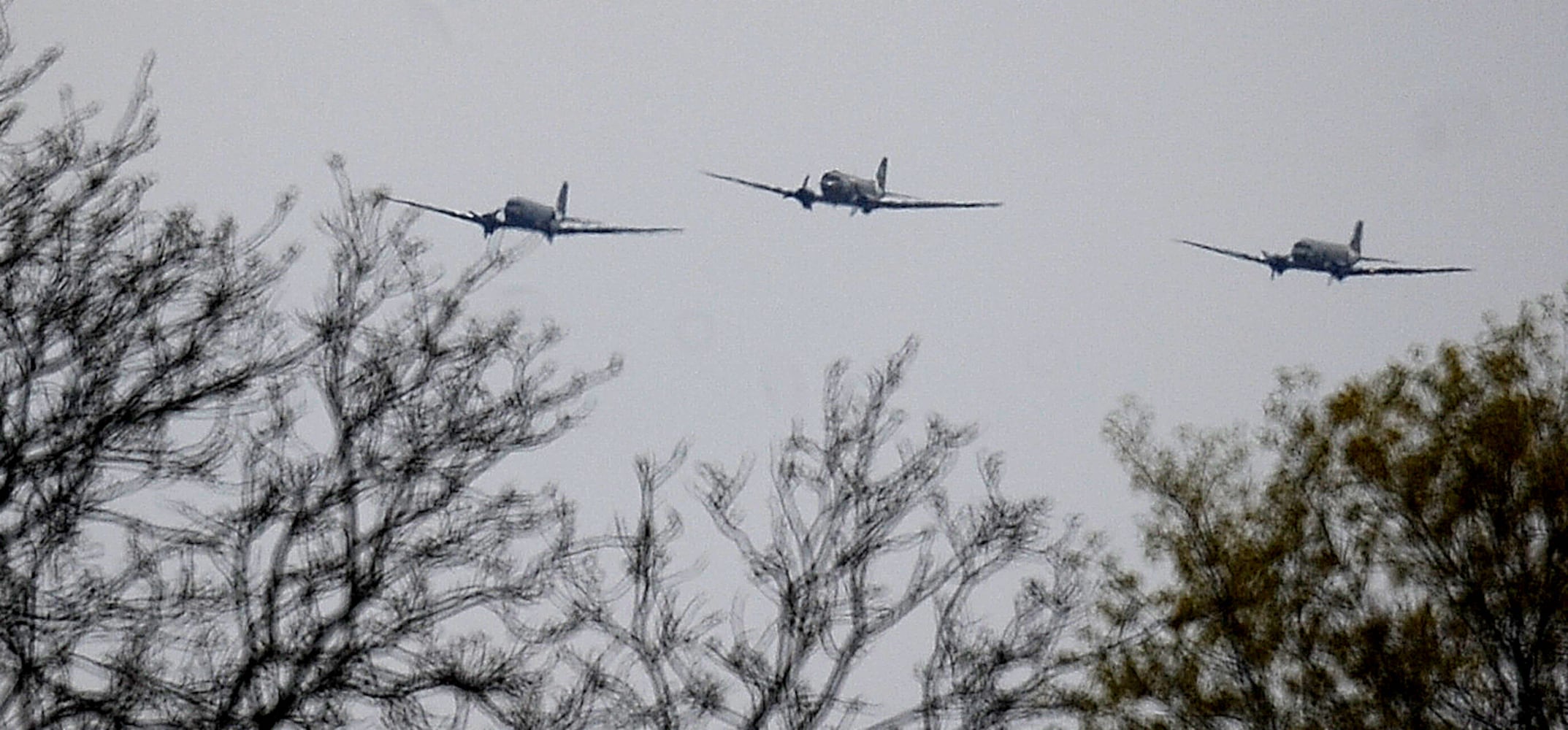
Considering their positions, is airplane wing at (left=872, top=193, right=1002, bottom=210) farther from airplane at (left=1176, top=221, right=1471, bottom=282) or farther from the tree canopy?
the tree canopy

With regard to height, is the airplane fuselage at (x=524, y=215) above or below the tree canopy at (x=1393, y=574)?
above

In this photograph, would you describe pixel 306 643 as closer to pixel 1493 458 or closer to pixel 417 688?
pixel 417 688

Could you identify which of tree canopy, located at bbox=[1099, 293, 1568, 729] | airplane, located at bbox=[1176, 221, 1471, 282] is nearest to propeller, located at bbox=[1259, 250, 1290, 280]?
airplane, located at bbox=[1176, 221, 1471, 282]

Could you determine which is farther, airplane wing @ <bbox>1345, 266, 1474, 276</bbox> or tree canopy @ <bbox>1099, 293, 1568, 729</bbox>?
airplane wing @ <bbox>1345, 266, 1474, 276</bbox>

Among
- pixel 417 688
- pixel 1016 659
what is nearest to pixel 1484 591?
pixel 1016 659

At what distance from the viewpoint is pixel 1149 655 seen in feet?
55.2

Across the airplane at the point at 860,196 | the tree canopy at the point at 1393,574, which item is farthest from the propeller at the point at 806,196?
the tree canopy at the point at 1393,574

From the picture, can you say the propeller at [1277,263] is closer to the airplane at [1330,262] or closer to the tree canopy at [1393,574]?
the airplane at [1330,262]

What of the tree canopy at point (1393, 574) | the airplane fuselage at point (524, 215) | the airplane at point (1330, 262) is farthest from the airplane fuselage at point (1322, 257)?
the tree canopy at point (1393, 574)

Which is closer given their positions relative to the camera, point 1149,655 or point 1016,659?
point 1016,659

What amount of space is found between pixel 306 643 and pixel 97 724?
50.1 inches

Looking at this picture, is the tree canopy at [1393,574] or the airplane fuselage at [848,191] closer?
Result: the tree canopy at [1393,574]

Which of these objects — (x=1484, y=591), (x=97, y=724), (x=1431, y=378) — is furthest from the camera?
(x=1431, y=378)

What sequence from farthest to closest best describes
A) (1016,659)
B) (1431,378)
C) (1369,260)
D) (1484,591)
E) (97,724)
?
(1369,260)
(1431,378)
(1484,591)
(1016,659)
(97,724)
